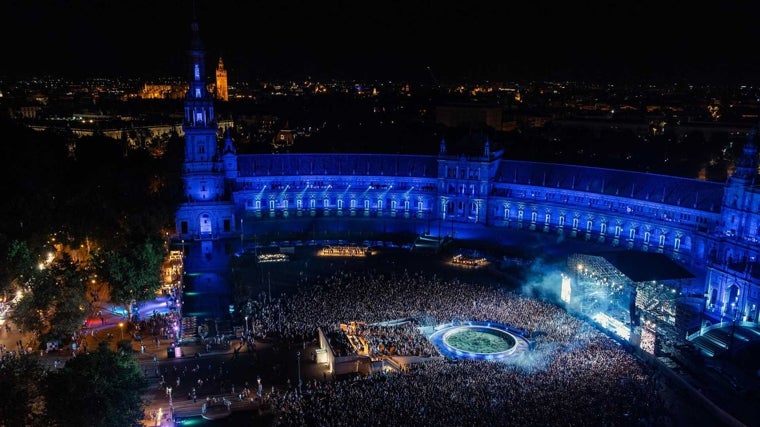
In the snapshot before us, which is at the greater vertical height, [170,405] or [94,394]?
[94,394]

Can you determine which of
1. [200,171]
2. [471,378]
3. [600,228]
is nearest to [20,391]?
[471,378]

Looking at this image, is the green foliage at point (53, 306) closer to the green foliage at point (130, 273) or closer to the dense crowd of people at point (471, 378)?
the green foliage at point (130, 273)

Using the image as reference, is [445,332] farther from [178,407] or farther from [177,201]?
[177,201]

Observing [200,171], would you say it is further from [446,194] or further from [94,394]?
[94,394]

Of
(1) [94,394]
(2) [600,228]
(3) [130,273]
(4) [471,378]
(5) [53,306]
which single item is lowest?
(4) [471,378]

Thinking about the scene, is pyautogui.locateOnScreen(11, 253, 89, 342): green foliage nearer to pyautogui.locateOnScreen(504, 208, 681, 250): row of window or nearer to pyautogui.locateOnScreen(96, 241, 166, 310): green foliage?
pyautogui.locateOnScreen(96, 241, 166, 310): green foliage

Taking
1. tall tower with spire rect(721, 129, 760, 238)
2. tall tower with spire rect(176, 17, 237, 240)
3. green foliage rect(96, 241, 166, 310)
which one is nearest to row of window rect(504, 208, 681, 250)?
tall tower with spire rect(721, 129, 760, 238)

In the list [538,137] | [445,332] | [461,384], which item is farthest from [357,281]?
[538,137]
